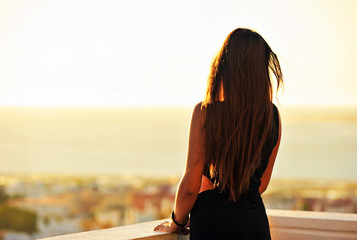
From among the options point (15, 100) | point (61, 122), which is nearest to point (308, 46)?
point (61, 122)

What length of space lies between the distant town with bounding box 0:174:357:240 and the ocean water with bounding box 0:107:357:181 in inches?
16.8

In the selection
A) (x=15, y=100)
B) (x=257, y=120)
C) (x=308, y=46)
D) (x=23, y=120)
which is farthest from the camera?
(x=15, y=100)

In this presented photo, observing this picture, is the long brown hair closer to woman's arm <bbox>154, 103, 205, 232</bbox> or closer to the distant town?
woman's arm <bbox>154, 103, 205, 232</bbox>

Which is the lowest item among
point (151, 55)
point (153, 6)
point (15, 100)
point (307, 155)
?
point (307, 155)

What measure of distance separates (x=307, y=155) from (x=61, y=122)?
10.8m

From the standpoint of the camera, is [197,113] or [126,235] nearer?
[197,113]

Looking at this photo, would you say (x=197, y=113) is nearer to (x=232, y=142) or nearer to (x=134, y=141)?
(x=232, y=142)

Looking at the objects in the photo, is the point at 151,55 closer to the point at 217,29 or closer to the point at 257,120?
the point at 217,29

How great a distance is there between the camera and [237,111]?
1.93m

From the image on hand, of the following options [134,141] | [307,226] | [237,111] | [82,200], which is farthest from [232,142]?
[134,141]

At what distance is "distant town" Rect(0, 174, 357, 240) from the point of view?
20203mm

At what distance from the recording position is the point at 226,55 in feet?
6.44

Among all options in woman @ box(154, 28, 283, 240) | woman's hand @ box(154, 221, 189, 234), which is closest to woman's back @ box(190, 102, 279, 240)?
woman @ box(154, 28, 283, 240)

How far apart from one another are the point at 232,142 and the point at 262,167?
0.18 m
